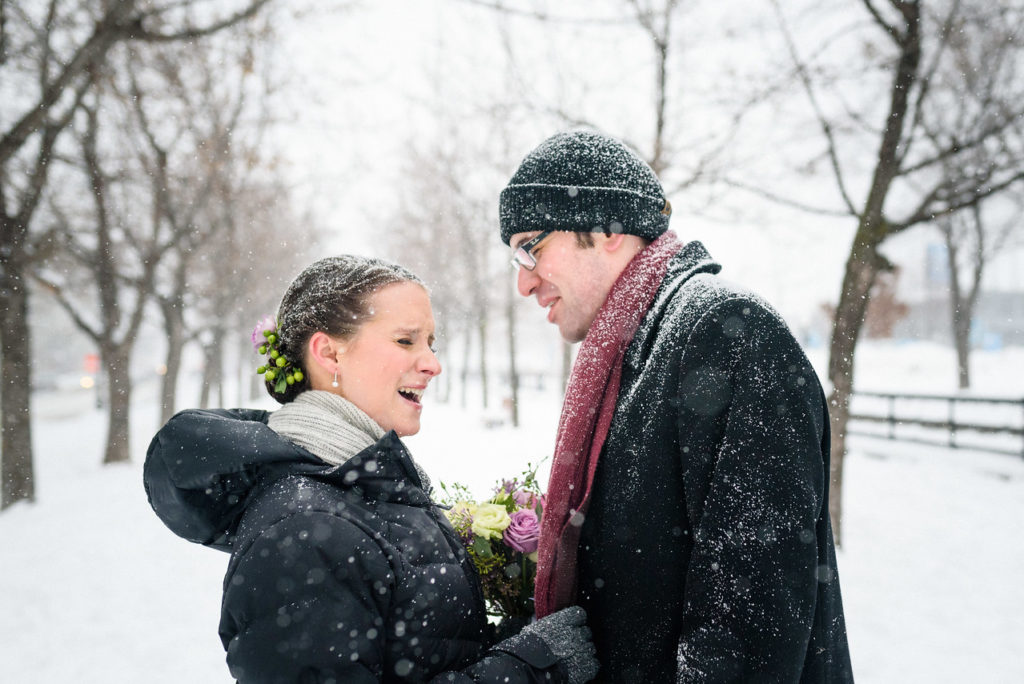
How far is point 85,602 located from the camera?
5711mm

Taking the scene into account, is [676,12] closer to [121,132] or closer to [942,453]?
[942,453]

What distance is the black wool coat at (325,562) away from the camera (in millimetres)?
1304

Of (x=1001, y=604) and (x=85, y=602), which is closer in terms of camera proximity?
(x=1001, y=604)

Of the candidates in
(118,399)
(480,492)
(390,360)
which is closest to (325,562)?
(390,360)

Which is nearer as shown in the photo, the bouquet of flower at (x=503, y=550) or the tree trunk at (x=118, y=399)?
the bouquet of flower at (x=503, y=550)

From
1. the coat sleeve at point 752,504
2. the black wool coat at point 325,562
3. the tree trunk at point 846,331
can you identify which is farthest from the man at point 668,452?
the tree trunk at point 846,331

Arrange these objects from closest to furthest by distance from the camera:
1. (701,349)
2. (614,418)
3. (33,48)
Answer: (701,349)
(614,418)
(33,48)

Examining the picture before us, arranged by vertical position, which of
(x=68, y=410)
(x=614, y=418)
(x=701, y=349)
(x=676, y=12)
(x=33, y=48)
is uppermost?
(x=676, y=12)

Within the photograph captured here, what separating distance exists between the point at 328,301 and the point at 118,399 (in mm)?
12735

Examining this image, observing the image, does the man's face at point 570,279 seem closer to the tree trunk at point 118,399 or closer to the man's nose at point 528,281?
the man's nose at point 528,281

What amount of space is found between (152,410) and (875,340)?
142ft

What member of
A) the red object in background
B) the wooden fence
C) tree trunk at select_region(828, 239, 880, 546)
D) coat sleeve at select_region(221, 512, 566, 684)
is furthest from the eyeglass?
the red object in background

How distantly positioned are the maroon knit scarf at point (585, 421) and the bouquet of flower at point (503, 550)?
0.24 meters

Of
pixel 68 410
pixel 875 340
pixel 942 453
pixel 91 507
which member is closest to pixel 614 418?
pixel 91 507
